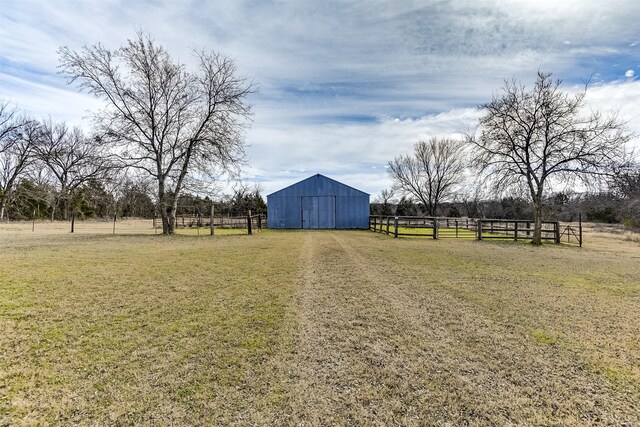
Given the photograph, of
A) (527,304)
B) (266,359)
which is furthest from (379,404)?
(527,304)

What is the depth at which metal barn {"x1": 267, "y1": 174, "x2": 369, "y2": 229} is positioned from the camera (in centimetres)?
3238

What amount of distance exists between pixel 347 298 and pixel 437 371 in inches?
112

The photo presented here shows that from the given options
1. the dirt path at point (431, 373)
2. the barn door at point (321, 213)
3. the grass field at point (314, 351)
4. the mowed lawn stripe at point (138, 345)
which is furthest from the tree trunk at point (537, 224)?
the barn door at point (321, 213)

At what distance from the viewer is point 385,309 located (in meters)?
5.44

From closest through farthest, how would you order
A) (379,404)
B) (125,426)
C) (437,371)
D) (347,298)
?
(125,426)
(379,404)
(437,371)
(347,298)

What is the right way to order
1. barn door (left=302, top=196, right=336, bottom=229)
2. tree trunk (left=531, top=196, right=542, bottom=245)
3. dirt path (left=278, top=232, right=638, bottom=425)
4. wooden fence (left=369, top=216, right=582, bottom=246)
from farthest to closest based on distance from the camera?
barn door (left=302, top=196, right=336, bottom=229)
wooden fence (left=369, top=216, right=582, bottom=246)
tree trunk (left=531, top=196, right=542, bottom=245)
dirt path (left=278, top=232, right=638, bottom=425)

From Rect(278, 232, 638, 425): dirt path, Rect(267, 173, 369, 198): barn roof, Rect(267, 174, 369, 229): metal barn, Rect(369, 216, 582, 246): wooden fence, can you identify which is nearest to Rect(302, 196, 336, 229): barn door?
Rect(267, 174, 369, 229): metal barn

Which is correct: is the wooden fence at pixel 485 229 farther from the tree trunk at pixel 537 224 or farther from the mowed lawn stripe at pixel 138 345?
the mowed lawn stripe at pixel 138 345

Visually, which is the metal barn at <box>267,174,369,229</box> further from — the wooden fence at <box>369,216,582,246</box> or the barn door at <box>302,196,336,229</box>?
the wooden fence at <box>369,216,582,246</box>

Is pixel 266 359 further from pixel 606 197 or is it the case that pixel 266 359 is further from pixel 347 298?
pixel 606 197

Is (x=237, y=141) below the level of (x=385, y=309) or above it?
above

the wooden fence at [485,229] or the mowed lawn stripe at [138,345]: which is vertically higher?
the wooden fence at [485,229]

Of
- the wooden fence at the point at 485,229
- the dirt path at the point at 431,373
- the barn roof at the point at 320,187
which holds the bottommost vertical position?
the dirt path at the point at 431,373

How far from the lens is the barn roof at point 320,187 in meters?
32.5
